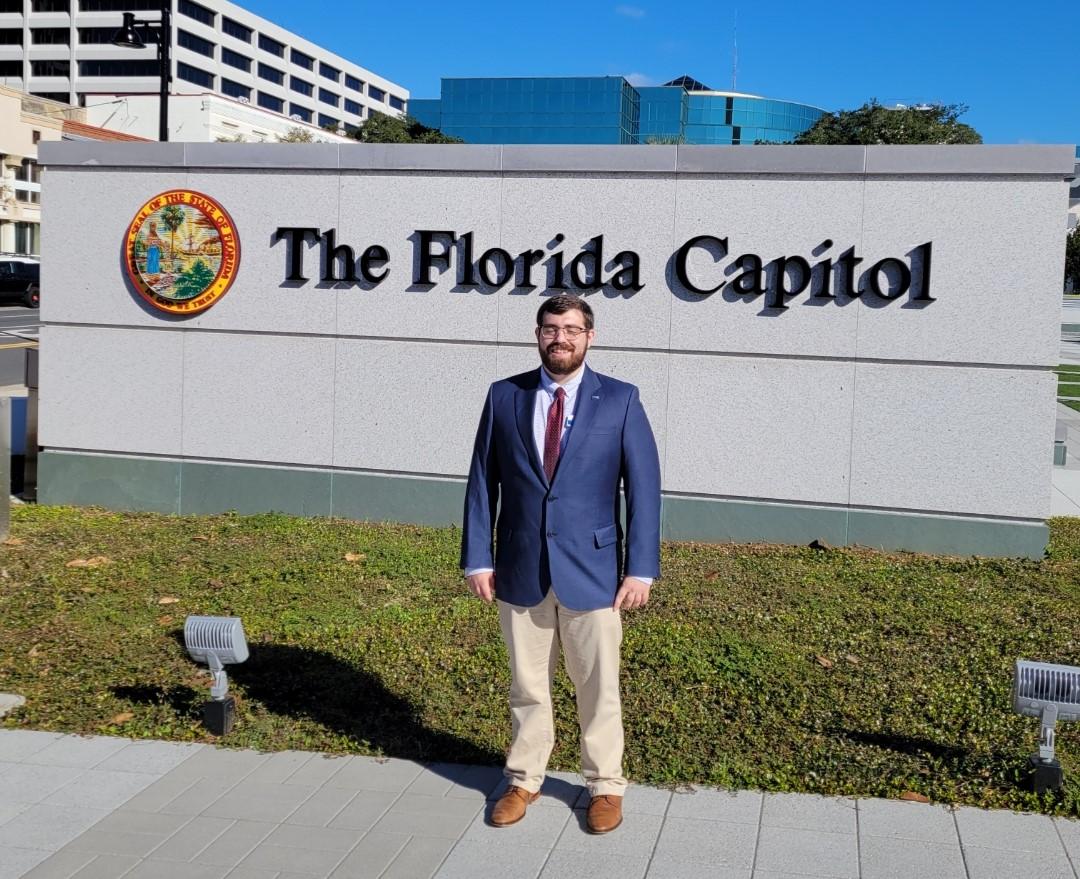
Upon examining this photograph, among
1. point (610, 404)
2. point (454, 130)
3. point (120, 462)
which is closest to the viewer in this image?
point (610, 404)

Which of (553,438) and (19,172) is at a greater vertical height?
(19,172)

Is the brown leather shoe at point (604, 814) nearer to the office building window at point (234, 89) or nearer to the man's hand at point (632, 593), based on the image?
the man's hand at point (632, 593)

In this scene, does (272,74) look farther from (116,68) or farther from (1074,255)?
(1074,255)

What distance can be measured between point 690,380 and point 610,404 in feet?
15.4

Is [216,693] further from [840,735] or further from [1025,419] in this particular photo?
[1025,419]

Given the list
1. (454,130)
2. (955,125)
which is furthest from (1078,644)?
(454,130)

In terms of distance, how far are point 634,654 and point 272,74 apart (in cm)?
10585

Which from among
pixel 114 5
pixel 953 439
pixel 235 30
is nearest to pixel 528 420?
pixel 953 439

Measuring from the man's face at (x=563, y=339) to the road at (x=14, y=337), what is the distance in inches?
628

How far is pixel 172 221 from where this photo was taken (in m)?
10.0

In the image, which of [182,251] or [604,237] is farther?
[182,251]

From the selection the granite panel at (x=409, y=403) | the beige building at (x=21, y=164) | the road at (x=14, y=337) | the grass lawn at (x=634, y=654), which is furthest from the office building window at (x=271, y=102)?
the grass lawn at (x=634, y=654)

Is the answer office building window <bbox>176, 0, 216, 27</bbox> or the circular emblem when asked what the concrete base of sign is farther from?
office building window <bbox>176, 0, 216, 27</bbox>

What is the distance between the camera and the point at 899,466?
890 cm
